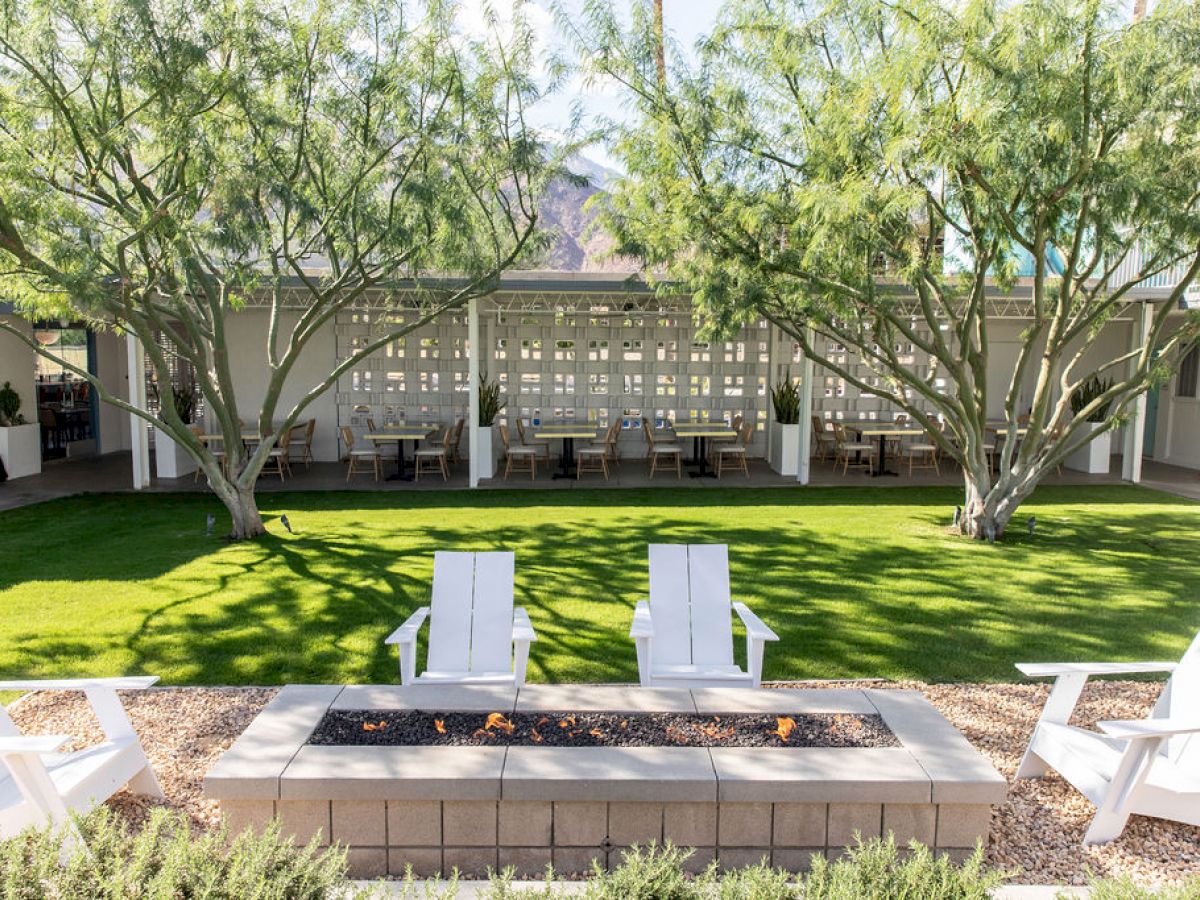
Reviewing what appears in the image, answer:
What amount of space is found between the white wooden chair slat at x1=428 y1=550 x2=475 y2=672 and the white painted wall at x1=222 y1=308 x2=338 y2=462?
10759 mm

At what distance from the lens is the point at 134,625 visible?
643cm

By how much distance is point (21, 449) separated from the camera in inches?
535

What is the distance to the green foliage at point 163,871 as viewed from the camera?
2.42 m

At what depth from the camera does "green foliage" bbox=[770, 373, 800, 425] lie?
544 inches

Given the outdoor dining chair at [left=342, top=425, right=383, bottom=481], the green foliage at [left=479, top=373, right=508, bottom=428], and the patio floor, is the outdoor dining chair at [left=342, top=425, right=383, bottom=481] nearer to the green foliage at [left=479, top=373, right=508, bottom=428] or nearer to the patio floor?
the patio floor

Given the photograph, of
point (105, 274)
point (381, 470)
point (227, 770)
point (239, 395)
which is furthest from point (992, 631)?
point (239, 395)

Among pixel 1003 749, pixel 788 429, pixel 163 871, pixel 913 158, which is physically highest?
pixel 913 158

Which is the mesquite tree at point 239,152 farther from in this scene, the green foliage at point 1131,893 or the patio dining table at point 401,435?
the green foliage at point 1131,893

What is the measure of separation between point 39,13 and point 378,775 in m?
6.39

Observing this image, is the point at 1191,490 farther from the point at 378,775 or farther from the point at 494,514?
the point at 378,775

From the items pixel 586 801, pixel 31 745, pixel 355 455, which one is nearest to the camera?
pixel 31 745

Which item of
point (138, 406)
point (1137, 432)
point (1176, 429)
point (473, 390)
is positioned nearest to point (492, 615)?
point (473, 390)

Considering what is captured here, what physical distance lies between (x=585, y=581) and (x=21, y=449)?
10.6 meters

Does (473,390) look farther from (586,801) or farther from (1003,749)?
(586,801)
